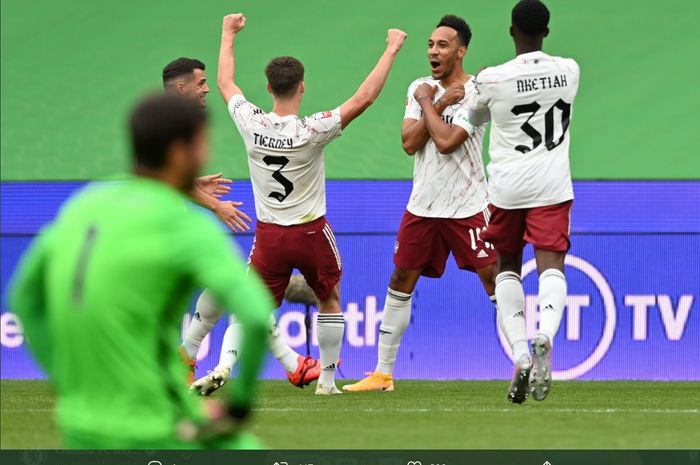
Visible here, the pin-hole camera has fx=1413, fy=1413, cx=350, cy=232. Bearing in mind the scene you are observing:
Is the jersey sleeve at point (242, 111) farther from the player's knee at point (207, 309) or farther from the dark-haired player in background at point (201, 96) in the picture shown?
the player's knee at point (207, 309)

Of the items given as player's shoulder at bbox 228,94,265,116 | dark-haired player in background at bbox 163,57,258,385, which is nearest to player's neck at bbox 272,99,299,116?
player's shoulder at bbox 228,94,265,116

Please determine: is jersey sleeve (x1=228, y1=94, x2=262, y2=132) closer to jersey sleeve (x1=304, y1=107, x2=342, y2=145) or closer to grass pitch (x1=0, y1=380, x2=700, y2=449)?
jersey sleeve (x1=304, y1=107, x2=342, y2=145)

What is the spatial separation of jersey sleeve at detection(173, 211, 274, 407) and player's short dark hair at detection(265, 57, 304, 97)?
4.89 m

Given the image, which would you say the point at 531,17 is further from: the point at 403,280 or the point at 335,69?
the point at 335,69

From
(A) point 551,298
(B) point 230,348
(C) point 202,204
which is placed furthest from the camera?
(C) point 202,204

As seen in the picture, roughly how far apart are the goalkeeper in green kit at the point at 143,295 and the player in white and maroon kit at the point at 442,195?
5.25 metres

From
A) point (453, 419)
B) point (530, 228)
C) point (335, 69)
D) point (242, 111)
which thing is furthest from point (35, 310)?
point (335, 69)

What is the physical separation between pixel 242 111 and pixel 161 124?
4995mm

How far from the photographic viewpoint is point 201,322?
8531mm

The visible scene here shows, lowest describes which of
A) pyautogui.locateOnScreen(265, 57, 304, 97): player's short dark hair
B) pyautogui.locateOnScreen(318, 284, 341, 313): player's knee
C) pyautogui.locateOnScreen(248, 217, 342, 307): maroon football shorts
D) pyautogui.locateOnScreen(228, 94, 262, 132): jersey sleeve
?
pyautogui.locateOnScreen(318, 284, 341, 313): player's knee

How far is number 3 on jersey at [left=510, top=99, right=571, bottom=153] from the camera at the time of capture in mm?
7383

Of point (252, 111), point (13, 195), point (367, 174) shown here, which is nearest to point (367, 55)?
point (367, 174)

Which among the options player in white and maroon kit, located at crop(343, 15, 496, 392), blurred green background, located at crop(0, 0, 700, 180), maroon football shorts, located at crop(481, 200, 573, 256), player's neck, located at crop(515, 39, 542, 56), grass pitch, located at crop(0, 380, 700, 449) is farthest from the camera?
blurred green background, located at crop(0, 0, 700, 180)
